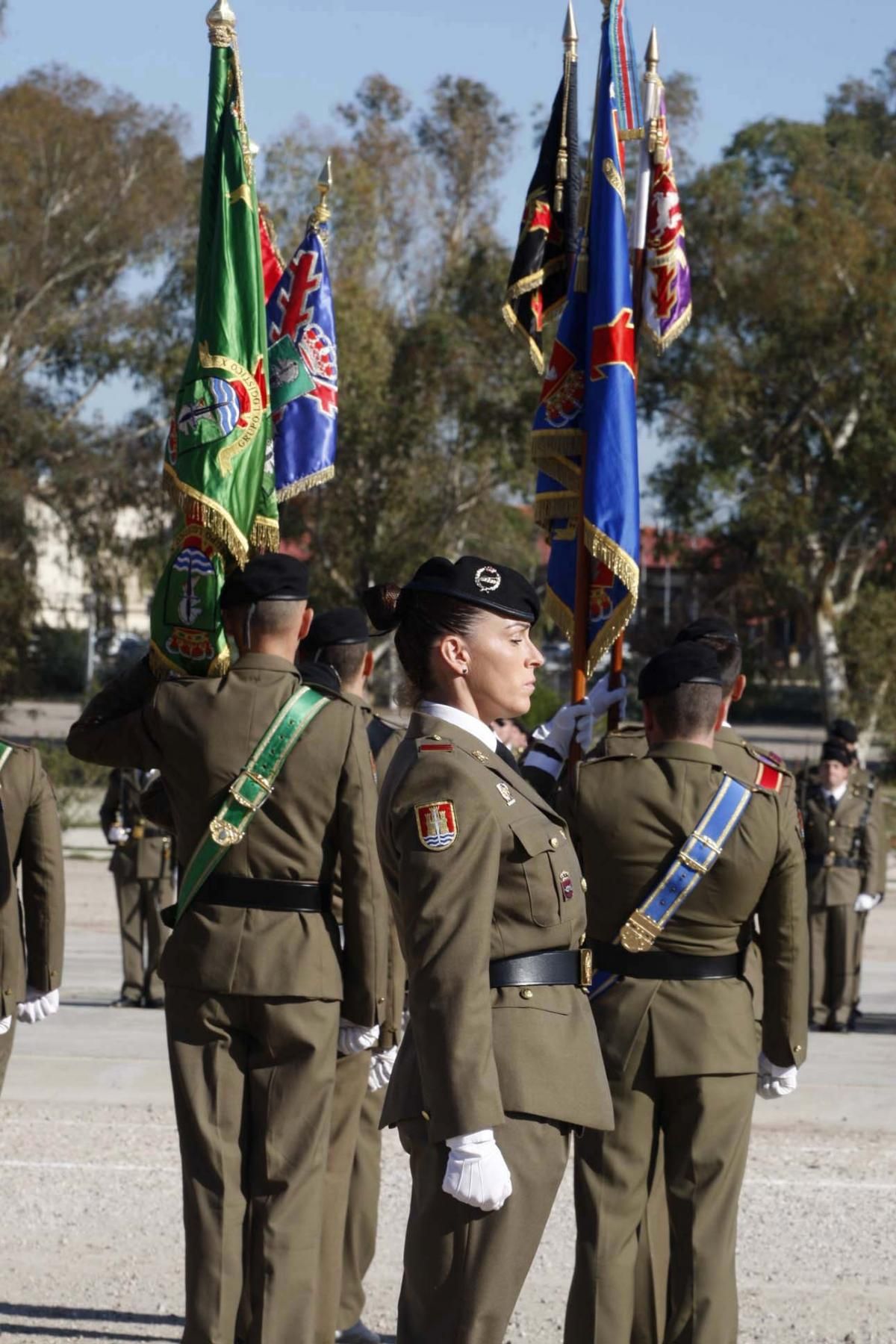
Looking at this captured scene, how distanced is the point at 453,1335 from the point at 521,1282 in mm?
162

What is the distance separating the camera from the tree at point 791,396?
2881 cm

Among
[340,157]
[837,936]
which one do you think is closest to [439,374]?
[340,157]

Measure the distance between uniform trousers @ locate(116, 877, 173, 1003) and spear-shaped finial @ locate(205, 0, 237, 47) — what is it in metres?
7.10

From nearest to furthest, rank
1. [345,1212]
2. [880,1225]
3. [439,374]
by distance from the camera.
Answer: [345,1212] → [880,1225] → [439,374]

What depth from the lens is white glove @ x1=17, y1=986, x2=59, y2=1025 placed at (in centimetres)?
567

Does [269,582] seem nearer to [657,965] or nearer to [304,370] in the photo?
[657,965]

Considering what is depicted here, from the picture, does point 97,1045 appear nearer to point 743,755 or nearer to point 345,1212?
point 345,1212

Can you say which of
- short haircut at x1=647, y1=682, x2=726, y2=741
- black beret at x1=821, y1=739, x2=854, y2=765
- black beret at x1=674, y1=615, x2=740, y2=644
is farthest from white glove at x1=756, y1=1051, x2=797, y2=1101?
black beret at x1=821, y1=739, x2=854, y2=765

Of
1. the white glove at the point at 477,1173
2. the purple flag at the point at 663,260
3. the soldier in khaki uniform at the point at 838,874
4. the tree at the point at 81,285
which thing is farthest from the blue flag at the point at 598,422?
the tree at the point at 81,285

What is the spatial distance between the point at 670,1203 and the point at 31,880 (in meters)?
2.27

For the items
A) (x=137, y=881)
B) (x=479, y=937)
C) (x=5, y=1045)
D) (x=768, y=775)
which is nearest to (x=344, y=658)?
(x=768, y=775)

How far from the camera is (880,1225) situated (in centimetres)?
660

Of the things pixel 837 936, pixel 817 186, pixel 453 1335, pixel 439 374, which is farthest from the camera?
pixel 439 374

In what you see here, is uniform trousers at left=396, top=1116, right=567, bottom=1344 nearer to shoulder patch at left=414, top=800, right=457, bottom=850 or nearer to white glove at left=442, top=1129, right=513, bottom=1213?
white glove at left=442, top=1129, right=513, bottom=1213
